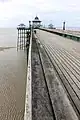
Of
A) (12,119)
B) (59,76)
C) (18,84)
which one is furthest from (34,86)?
(18,84)

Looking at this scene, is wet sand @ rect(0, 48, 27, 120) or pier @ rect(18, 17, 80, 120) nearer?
pier @ rect(18, 17, 80, 120)

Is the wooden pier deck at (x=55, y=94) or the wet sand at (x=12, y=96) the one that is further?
the wet sand at (x=12, y=96)

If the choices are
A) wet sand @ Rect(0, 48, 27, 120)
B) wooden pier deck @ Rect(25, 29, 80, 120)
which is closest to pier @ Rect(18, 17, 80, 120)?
wooden pier deck @ Rect(25, 29, 80, 120)

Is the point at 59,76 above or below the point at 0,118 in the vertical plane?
above

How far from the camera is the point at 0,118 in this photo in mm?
6602

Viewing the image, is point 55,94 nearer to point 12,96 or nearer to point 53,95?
point 53,95

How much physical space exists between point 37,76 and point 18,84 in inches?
242

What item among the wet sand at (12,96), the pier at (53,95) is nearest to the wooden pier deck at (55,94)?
the pier at (53,95)

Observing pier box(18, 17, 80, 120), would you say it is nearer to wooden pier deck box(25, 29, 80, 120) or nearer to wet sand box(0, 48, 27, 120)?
wooden pier deck box(25, 29, 80, 120)

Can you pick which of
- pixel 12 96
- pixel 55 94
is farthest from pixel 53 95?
pixel 12 96

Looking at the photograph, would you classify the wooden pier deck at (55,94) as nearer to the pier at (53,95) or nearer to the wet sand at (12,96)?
the pier at (53,95)

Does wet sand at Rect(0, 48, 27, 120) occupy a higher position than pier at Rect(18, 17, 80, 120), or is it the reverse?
pier at Rect(18, 17, 80, 120)

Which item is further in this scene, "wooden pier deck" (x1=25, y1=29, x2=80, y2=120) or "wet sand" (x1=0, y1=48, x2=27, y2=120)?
"wet sand" (x1=0, y1=48, x2=27, y2=120)

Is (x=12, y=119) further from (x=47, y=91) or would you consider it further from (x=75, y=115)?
(x=75, y=115)
